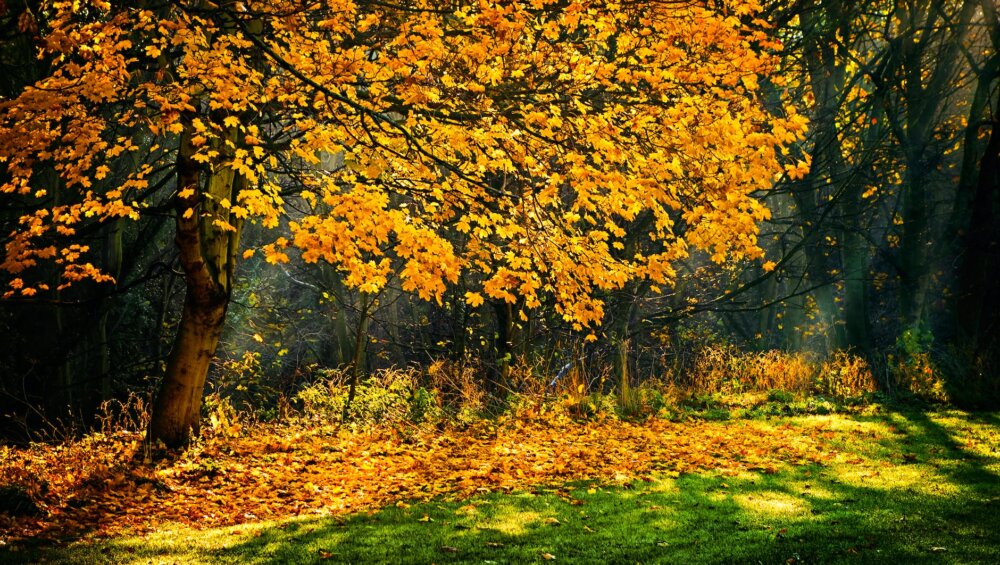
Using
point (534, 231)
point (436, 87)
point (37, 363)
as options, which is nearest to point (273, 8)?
point (436, 87)

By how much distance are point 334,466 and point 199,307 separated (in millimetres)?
2563

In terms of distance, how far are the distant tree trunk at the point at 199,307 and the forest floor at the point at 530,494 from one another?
450 mm

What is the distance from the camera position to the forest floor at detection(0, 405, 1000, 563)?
5496 mm

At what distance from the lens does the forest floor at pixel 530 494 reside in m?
5.50

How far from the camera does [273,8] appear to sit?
26.1 feet

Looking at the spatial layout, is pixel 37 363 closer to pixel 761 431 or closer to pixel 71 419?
pixel 71 419

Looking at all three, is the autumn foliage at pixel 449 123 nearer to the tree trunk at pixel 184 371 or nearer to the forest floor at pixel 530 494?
the tree trunk at pixel 184 371

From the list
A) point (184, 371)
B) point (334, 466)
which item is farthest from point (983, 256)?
point (184, 371)

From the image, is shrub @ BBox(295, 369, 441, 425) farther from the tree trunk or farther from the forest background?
the tree trunk

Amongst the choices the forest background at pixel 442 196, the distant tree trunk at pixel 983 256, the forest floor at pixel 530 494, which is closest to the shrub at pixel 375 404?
the forest background at pixel 442 196

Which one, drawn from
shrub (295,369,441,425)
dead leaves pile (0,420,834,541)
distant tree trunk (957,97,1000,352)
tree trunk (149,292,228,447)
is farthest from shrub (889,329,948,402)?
tree trunk (149,292,228,447)

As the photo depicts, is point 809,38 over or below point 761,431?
over

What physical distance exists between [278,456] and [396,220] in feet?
11.9

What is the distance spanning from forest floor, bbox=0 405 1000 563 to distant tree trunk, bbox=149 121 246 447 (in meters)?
0.45
